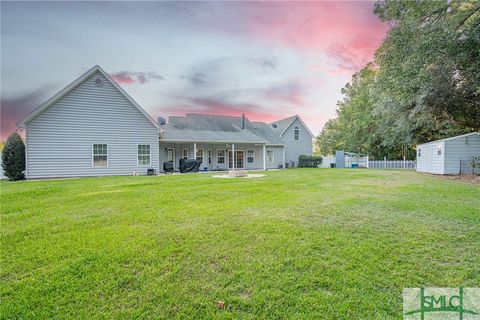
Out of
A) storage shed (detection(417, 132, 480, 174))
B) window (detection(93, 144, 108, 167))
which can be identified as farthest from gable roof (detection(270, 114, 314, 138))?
window (detection(93, 144, 108, 167))

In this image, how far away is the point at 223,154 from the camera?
826 inches

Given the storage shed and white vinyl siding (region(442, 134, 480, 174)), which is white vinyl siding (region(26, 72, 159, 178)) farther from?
white vinyl siding (region(442, 134, 480, 174))

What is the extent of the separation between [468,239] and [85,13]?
14.6 metres

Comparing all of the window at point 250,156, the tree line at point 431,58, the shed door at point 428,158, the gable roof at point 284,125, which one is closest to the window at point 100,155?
the window at point 250,156

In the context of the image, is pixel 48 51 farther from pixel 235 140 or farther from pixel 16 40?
pixel 235 140

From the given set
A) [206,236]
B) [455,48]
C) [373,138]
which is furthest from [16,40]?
[373,138]

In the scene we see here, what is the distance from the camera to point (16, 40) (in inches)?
432

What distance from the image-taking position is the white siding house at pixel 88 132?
42.0 ft

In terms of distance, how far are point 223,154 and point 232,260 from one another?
59.4ft

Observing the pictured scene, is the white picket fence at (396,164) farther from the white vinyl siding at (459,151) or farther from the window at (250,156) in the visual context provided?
the window at (250,156)

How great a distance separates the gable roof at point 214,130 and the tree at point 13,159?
7.62 meters

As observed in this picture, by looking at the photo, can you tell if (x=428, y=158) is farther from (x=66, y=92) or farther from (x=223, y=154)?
(x=66, y=92)

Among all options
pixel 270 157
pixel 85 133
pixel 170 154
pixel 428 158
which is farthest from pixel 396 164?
pixel 85 133

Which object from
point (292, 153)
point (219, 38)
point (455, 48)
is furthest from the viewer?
point (292, 153)
